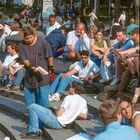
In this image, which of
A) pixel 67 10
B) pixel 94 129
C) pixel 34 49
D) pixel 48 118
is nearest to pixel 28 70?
pixel 34 49

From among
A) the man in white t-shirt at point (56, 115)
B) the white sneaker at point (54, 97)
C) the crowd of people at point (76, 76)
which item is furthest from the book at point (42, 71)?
the white sneaker at point (54, 97)

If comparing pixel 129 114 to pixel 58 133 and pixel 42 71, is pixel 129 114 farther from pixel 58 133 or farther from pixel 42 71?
pixel 42 71

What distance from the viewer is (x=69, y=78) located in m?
10.1

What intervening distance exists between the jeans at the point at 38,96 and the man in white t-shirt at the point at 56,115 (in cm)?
55

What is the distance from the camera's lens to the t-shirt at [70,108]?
820 centimetres

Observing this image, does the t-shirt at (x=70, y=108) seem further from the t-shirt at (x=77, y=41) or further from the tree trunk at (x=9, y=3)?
the tree trunk at (x=9, y=3)

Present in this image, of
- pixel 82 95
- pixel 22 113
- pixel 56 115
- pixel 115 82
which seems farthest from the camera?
pixel 82 95

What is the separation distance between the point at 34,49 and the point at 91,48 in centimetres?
280

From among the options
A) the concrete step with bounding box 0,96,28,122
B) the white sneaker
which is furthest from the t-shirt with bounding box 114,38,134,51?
the concrete step with bounding box 0,96,28,122

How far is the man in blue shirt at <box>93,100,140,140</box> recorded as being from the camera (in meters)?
4.86

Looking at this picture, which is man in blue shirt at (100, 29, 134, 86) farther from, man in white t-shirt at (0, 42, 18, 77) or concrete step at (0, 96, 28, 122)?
man in white t-shirt at (0, 42, 18, 77)

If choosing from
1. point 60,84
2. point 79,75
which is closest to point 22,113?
point 60,84

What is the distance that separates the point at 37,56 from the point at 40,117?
975 millimetres

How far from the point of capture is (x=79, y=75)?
413 inches
